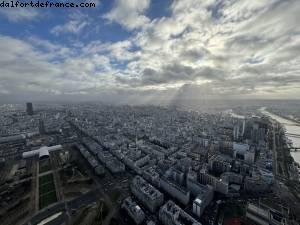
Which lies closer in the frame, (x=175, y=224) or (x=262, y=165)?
(x=175, y=224)

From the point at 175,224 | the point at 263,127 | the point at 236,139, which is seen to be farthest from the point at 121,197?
the point at 263,127

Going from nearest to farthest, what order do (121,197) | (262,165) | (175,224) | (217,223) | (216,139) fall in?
(175,224) < (217,223) < (121,197) < (262,165) < (216,139)

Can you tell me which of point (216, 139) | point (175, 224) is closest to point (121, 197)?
point (175, 224)

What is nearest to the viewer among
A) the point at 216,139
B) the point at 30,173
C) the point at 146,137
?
the point at 30,173

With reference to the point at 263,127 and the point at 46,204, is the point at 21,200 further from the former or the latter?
the point at 263,127

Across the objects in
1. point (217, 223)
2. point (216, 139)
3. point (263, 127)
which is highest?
point (263, 127)

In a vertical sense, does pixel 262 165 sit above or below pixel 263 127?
below
